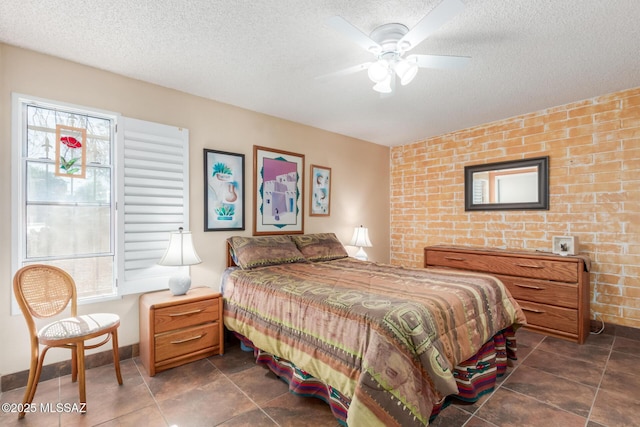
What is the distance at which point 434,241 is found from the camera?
181 inches

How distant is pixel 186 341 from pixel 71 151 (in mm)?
1788

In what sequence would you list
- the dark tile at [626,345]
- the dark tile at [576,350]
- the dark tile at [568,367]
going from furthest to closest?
1. the dark tile at [626,345]
2. the dark tile at [576,350]
3. the dark tile at [568,367]

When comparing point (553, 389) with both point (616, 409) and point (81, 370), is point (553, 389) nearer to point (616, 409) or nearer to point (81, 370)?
point (616, 409)

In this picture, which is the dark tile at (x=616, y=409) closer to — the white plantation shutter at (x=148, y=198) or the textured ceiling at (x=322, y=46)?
the textured ceiling at (x=322, y=46)

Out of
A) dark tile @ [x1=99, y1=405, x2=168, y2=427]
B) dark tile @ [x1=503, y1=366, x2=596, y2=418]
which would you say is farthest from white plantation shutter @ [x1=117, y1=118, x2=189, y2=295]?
dark tile @ [x1=503, y1=366, x2=596, y2=418]

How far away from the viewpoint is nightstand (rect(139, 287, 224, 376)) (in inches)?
93.4

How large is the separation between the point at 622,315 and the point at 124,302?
4.69 metres

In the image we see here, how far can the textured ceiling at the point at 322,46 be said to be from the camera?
1.84 meters

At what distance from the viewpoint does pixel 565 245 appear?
3.18 meters

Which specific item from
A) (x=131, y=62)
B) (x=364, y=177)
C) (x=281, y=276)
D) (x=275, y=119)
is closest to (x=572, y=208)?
(x=364, y=177)

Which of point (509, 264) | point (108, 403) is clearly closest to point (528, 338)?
point (509, 264)

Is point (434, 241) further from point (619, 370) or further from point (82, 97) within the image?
point (82, 97)

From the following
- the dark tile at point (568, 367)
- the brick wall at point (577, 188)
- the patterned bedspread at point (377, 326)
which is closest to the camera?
the patterned bedspread at point (377, 326)

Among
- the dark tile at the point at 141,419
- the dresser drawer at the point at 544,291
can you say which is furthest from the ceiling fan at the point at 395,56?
the dark tile at the point at 141,419
